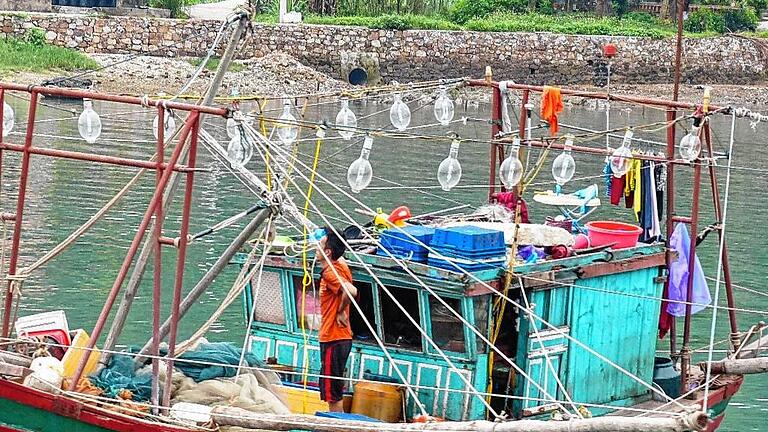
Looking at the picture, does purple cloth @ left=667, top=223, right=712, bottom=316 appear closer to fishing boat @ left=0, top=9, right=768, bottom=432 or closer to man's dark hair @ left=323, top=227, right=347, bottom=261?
fishing boat @ left=0, top=9, right=768, bottom=432

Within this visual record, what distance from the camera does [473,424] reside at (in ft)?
33.4

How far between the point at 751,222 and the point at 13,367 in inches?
884

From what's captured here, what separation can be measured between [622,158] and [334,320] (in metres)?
3.32

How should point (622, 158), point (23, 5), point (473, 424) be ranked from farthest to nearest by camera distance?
point (23, 5) < point (622, 158) < point (473, 424)

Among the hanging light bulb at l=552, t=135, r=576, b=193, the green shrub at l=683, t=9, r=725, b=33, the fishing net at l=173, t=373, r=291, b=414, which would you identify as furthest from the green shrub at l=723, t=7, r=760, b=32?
the fishing net at l=173, t=373, r=291, b=414

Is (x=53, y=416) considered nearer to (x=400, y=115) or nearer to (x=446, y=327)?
(x=446, y=327)

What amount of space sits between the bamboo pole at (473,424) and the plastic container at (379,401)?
1.11 metres

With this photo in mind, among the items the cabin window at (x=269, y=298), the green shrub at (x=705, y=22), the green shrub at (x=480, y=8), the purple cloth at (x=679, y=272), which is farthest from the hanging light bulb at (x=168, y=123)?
the green shrub at (x=705, y=22)

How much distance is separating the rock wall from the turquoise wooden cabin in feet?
133

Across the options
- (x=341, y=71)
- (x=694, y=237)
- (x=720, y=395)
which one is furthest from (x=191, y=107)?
(x=341, y=71)

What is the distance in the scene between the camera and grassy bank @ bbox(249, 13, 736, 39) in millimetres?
56906

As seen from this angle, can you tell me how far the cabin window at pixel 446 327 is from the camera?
11.7 m

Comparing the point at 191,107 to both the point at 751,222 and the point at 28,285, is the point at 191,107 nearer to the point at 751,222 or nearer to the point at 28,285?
the point at 28,285

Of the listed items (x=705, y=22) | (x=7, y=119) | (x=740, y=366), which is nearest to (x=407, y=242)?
(x=7, y=119)
